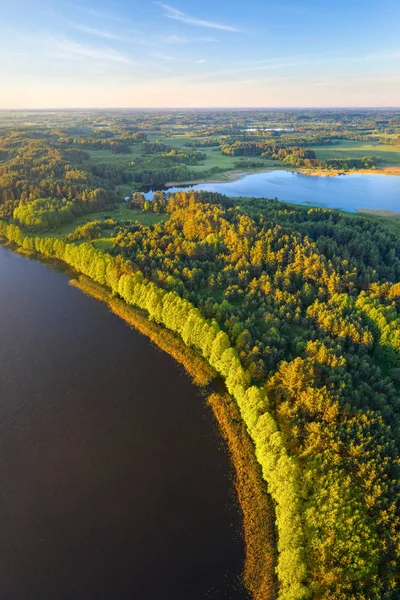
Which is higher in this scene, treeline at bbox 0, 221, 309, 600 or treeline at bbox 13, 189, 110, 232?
treeline at bbox 13, 189, 110, 232

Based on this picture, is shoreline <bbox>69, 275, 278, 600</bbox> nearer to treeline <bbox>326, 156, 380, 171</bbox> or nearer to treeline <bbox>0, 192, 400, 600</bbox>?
treeline <bbox>0, 192, 400, 600</bbox>

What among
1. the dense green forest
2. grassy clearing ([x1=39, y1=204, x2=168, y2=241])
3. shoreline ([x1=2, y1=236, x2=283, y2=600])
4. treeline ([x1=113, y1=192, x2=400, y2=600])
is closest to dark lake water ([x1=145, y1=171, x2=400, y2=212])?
the dense green forest

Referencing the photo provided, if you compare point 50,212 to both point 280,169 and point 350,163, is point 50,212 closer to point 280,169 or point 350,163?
point 280,169

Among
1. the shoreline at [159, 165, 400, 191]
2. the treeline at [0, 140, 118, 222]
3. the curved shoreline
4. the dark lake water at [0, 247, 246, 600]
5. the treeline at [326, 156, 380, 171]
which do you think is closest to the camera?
the dark lake water at [0, 247, 246, 600]

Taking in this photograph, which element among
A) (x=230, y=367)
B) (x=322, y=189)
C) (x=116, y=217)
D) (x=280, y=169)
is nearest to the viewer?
(x=230, y=367)

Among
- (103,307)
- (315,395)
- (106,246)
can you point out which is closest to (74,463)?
(315,395)

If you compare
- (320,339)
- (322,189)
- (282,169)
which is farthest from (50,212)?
(282,169)
